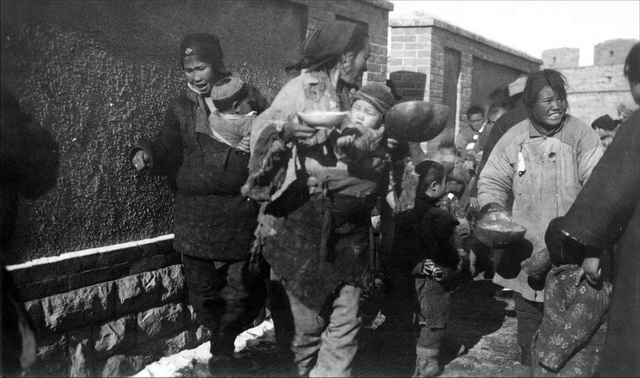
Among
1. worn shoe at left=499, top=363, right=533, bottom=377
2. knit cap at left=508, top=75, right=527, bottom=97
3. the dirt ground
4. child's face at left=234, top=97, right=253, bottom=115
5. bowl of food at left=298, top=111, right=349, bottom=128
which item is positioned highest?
knit cap at left=508, top=75, right=527, bottom=97

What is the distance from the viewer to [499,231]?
12.1 ft

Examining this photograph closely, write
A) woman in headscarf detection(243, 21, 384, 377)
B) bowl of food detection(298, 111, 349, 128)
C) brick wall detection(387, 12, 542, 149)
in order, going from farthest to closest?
1. brick wall detection(387, 12, 542, 149)
2. woman in headscarf detection(243, 21, 384, 377)
3. bowl of food detection(298, 111, 349, 128)

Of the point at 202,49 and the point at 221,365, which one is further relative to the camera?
the point at 221,365

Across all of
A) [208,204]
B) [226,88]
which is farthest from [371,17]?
[208,204]

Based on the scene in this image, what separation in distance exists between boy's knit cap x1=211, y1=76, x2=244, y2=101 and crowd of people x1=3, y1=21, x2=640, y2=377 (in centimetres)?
1

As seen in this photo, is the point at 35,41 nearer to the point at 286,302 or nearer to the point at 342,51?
the point at 342,51

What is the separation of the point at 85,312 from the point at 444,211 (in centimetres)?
240

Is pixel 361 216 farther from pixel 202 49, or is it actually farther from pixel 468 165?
pixel 468 165

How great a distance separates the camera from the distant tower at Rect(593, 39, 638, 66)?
2073 cm

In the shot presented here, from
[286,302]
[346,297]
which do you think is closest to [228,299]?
[286,302]

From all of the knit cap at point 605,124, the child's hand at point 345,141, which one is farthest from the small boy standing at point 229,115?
the knit cap at point 605,124

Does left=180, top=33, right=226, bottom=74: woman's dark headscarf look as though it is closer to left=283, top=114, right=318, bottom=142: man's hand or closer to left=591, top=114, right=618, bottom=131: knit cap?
left=283, top=114, right=318, bottom=142: man's hand

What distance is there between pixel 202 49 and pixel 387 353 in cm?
261

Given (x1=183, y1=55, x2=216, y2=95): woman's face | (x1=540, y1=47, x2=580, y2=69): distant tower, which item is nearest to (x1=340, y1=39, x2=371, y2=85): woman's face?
(x1=183, y1=55, x2=216, y2=95): woman's face
